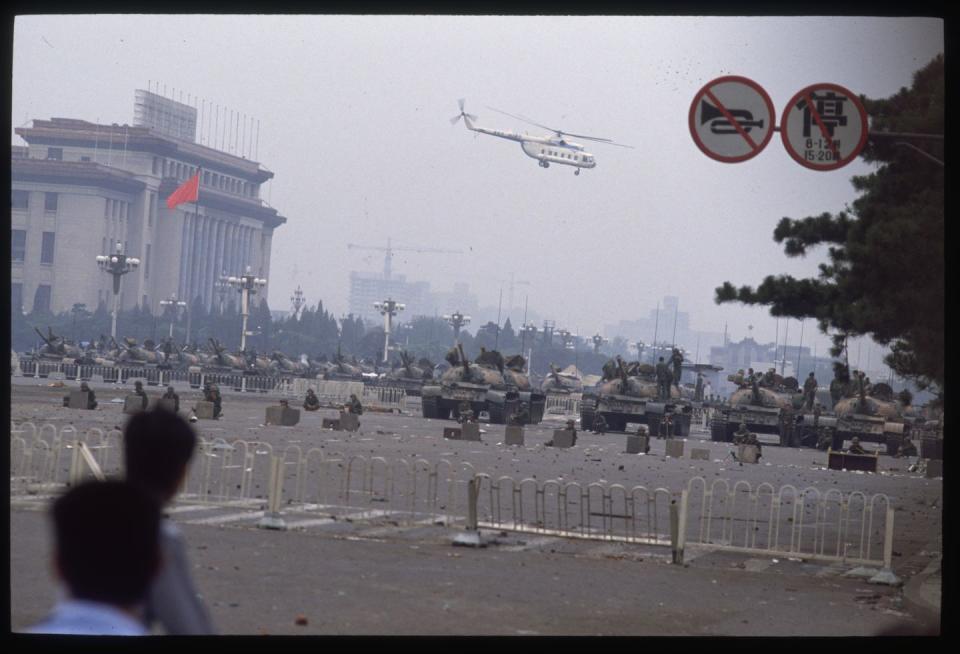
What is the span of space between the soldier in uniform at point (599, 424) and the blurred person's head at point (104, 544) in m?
49.9

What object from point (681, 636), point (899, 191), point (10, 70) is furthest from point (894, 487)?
point (10, 70)

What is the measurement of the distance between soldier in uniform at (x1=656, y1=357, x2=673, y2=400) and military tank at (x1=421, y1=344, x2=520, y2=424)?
5025mm

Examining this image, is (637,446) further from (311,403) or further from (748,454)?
(311,403)

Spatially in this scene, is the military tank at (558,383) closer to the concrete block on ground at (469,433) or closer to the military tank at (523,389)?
the military tank at (523,389)

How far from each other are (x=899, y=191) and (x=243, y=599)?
8.58m

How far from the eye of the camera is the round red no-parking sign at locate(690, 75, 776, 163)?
11758 mm

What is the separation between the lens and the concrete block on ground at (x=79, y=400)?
37.2 meters

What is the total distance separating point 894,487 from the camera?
31.2 meters

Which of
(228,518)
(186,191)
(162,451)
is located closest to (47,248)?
→ (186,191)

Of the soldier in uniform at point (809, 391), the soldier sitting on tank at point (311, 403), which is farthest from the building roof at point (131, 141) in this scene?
the soldier in uniform at point (809, 391)

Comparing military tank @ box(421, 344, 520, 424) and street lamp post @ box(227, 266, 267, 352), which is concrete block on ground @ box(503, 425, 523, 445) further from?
military tank @ box(421, 344, 520, 424)

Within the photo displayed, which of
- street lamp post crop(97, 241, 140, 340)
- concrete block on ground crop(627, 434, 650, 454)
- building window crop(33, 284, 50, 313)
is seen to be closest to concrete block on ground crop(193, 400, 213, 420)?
street lamp post crop(97, 241, 140, 340)

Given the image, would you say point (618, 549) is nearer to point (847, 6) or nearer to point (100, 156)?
point (847, 6)

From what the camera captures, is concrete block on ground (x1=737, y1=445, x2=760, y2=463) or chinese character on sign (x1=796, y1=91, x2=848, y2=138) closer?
chinese character on sign (x1=796, y1=91, x2=848, y2=138)
